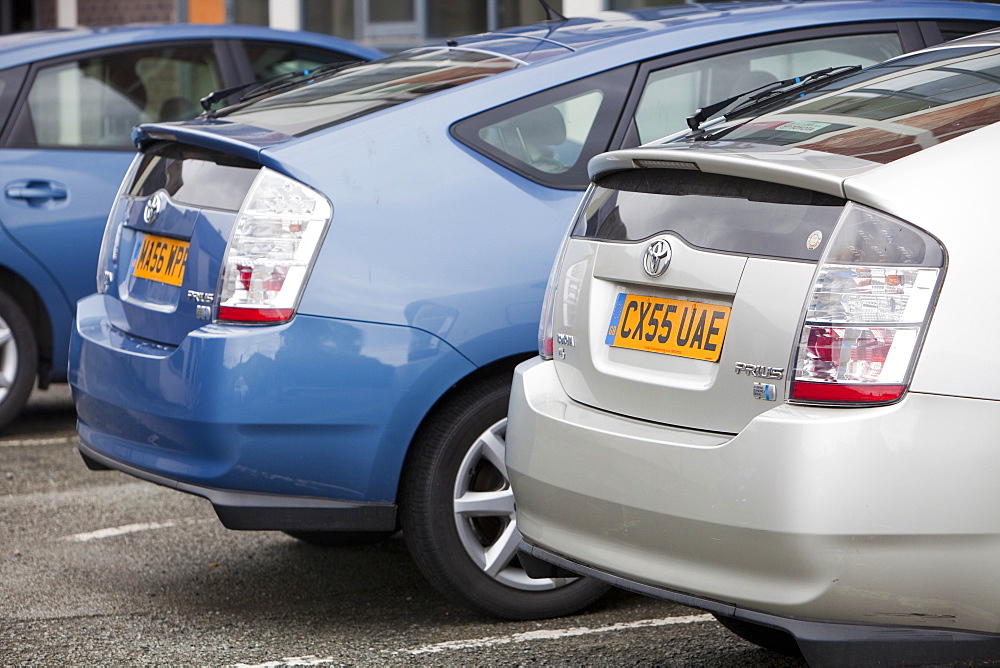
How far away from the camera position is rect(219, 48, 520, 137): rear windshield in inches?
153

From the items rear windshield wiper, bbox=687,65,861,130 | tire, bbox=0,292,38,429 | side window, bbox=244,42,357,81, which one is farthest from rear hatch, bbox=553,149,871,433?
side window, bbox=244,42,357,81

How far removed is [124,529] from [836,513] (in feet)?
10.5

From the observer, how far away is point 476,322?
3672 millimetres

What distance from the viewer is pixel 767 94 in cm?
340

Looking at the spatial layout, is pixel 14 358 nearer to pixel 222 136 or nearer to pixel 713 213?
pixel 222 136

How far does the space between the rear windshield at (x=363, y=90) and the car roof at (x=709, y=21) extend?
125 mm

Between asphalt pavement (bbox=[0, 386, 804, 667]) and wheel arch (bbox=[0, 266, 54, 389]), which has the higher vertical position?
wheel arch (bbox=[0, 266, 54, 389])

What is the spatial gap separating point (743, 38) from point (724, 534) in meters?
1.98

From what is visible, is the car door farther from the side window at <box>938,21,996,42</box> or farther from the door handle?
the side window at <box>938,21,996,42</box>

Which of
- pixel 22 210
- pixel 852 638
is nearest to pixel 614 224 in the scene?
pixel 852 638

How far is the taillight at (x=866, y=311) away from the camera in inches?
95.7

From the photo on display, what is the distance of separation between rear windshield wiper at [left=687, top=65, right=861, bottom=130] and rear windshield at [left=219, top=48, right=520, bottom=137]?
2.82 feet

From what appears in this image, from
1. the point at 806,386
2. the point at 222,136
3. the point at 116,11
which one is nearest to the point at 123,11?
the point at 116,11

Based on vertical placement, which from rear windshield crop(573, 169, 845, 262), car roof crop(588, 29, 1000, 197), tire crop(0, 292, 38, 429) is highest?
car roof crop(588, 29, 1000, 197)
